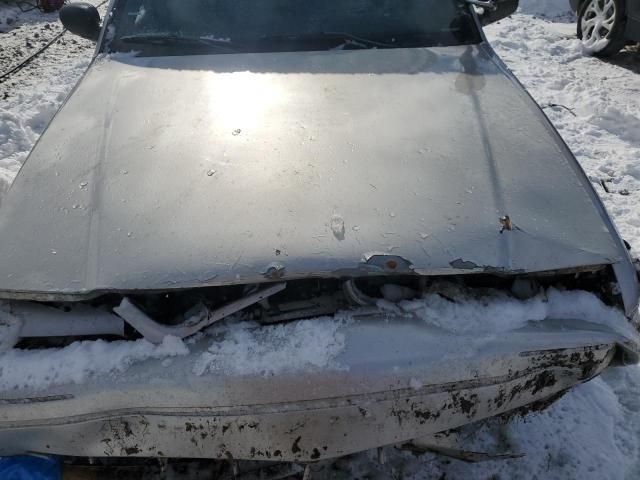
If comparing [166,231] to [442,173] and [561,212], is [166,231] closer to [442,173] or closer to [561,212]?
[442,173]

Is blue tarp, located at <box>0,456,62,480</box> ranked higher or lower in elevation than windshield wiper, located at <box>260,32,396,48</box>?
lower

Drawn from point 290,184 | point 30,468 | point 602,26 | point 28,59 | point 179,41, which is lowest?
point 28,59

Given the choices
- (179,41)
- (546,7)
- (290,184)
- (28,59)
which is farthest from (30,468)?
(546,7)

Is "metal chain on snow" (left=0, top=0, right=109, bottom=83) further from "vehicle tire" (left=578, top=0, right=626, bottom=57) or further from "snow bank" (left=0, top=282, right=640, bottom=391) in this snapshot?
"vehicle tire" (left=578, top=0, right=626, bottom=57)

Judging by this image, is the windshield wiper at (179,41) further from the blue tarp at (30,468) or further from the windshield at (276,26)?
the blue tarp at (30,468)

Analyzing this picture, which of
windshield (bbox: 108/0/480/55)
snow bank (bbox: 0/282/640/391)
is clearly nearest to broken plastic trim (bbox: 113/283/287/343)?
snow bank (bbox: 0/282/640/391)

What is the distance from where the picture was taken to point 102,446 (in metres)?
1.39

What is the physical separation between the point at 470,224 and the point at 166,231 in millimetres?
873

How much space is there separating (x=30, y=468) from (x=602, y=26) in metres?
6.53

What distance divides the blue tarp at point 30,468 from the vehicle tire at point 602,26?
6.25 meters

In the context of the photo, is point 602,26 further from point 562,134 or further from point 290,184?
point 290,184

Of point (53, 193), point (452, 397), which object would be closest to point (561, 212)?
point (452, 397)

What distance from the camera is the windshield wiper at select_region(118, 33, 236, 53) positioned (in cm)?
240

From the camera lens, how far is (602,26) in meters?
5.74
